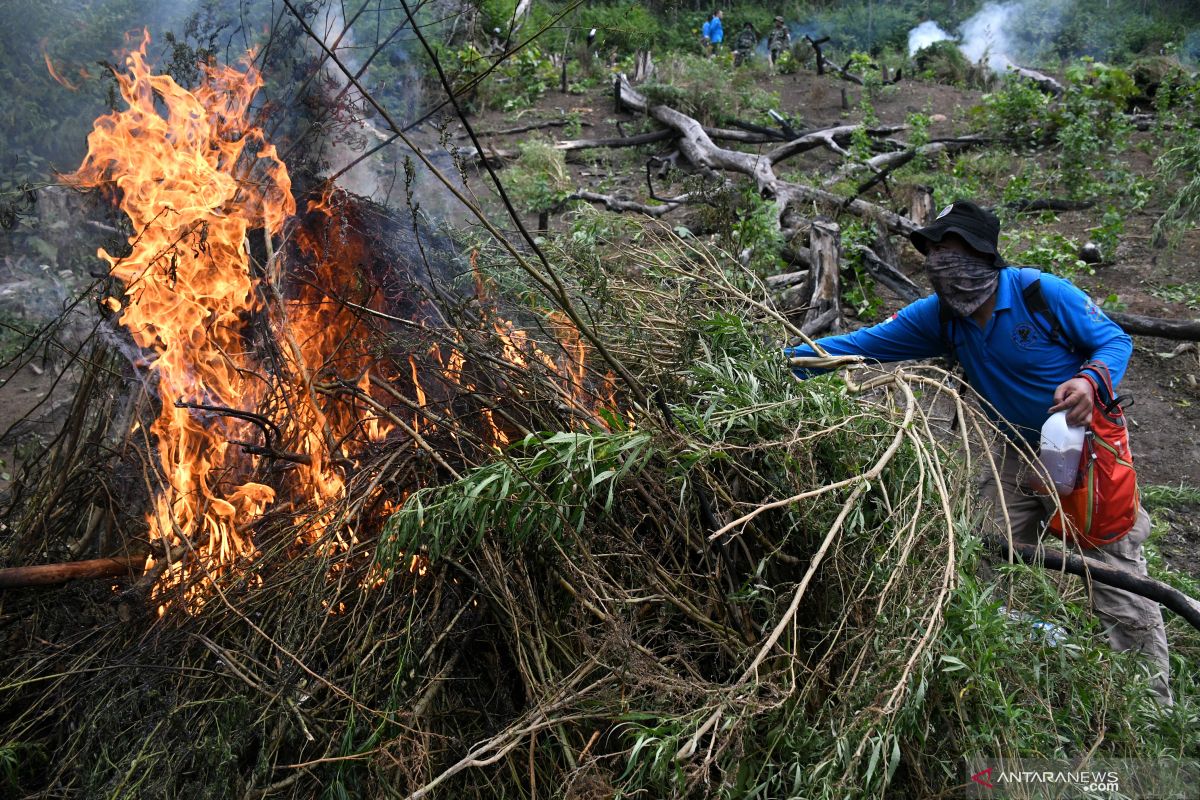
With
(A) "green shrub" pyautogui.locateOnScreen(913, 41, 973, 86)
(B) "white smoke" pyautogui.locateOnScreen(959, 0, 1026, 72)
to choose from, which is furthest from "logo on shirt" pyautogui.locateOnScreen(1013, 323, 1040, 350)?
(B) "white smoke" pyautogui.locateOnScreen(959, 0, 1026, 72)

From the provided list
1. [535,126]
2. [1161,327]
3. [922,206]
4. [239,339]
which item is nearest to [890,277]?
[922,206]

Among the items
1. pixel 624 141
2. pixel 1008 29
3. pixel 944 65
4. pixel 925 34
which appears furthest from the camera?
pixel 1008 29

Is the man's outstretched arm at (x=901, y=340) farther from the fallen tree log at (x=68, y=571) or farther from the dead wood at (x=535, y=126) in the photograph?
the dead wood at (x=535, y=126)

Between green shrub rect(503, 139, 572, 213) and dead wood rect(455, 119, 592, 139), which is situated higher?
dead wood rect(455, 119, 592, 139)

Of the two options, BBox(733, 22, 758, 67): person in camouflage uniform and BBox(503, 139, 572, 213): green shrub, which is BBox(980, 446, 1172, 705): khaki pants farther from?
BBox(733, 22, 758, 67): person in camouflage uniform

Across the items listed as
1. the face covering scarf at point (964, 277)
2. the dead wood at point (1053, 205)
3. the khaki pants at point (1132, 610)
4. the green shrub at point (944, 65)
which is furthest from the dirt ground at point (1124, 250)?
the face covering scarf at point (964, 277)

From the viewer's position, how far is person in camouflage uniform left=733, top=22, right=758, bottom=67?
61.8 ft

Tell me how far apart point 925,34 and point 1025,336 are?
27009 mm

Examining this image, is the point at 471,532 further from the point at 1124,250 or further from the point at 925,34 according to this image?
the point at 925,34

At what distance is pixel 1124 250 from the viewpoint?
28.0 feet

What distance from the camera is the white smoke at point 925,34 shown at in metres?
25.6

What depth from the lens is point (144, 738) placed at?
2535mm

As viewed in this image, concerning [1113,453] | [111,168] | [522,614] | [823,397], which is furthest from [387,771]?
[111,168]

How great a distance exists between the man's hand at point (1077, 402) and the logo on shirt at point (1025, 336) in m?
0.30
